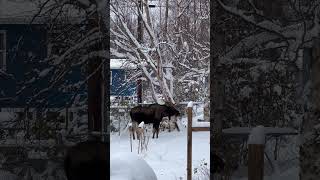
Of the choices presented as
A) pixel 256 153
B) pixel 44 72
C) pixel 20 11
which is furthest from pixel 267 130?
pixel 20 11

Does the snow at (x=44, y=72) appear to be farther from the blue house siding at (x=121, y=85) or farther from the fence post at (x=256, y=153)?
the blue house siding at (x=121, y=85)

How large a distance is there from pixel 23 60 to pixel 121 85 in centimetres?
615

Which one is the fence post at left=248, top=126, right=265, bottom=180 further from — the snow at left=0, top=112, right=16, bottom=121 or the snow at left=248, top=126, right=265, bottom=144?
the snow at left=0, top=112, right=16, bottom=121

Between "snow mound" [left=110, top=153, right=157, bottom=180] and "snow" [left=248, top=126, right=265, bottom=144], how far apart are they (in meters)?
1.35

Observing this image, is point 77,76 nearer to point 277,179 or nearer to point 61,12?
point 61,12

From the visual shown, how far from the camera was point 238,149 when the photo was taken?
101 inches

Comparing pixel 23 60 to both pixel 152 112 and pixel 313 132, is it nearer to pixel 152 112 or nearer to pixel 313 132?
pixel 152 112

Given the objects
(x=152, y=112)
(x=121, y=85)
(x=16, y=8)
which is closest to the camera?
(x=16, y=8)

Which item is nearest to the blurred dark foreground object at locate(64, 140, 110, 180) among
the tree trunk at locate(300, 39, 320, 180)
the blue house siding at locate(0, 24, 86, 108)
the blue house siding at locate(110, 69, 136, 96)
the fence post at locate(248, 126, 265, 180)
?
the blue house siding at locate(0, 24, 86, 108)

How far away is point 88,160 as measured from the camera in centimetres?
256

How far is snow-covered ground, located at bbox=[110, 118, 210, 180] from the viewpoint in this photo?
5.91 meters

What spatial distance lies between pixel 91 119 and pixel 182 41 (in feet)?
20.0

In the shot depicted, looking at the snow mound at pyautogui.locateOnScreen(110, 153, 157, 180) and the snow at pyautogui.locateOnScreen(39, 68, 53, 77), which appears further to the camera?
the snow mound at pyautogui.locateOnScreen(110, 153, 157, 180)

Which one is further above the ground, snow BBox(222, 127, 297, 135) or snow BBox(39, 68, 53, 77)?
snow BBox(39, 68, 53, 77)
